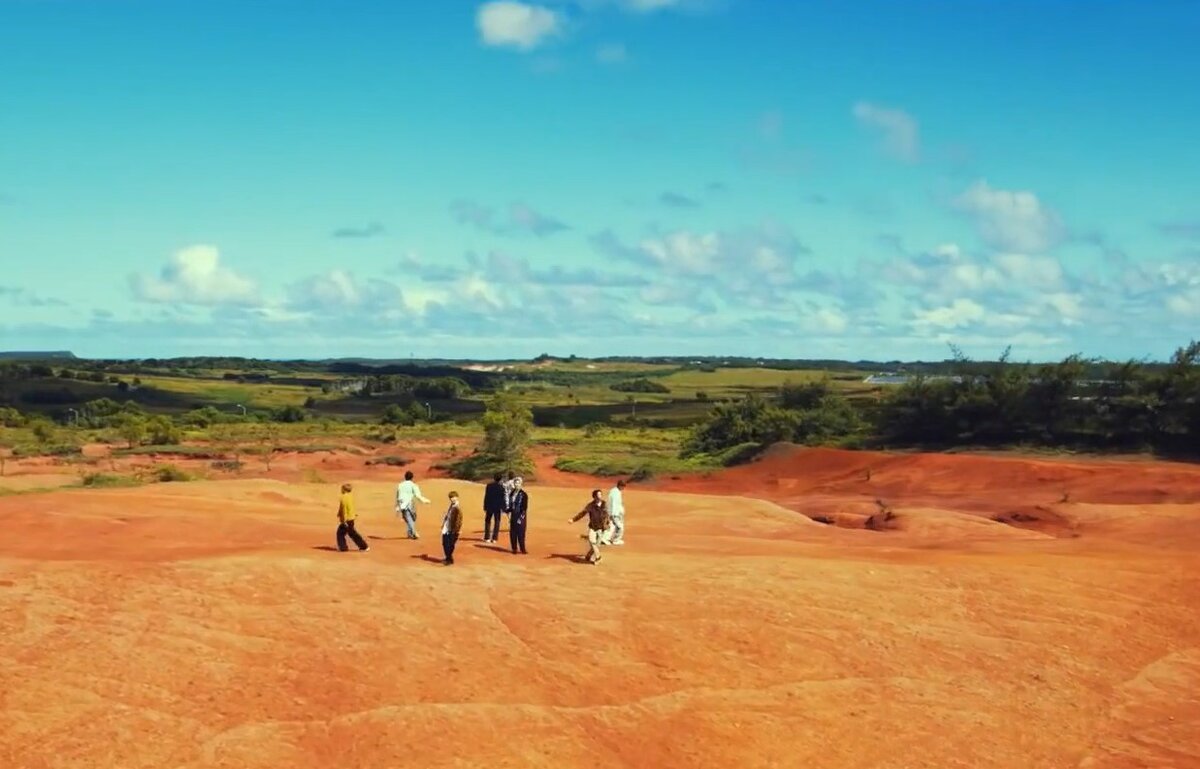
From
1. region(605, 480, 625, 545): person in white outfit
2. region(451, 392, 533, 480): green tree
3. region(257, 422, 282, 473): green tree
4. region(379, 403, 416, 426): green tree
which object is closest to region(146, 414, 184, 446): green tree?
region(257, 422, 282, 473): green tree

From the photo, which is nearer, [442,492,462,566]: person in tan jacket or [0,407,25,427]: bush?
[442,492,462,566]: person in tan jacket

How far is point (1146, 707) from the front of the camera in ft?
53.0

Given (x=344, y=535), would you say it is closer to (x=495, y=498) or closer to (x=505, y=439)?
(x=495, y=498)

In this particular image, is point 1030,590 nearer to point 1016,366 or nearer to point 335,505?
point 335,505

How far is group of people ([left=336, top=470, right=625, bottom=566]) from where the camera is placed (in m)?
20.0

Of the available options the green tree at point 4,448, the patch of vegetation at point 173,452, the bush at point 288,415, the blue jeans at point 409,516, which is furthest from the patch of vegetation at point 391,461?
the bush at point 288,415

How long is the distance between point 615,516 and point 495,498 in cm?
262

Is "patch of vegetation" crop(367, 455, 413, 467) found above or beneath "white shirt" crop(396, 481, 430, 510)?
beneath

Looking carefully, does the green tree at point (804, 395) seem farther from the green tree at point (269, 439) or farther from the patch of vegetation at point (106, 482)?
the patch of vegetation at point (106, 482)

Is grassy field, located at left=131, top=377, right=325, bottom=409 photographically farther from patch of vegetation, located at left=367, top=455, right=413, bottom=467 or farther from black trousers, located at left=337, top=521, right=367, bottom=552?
black trousers, located at left=337, top=521, right=367, bottom=552

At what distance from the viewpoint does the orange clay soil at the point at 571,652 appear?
13.2 metres

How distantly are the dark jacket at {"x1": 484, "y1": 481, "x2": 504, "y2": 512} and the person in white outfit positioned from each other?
7.69ft

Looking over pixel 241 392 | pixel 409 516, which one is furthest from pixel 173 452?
pixel 241 392

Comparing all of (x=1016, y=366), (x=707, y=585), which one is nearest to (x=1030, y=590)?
(x=707, y=585)
